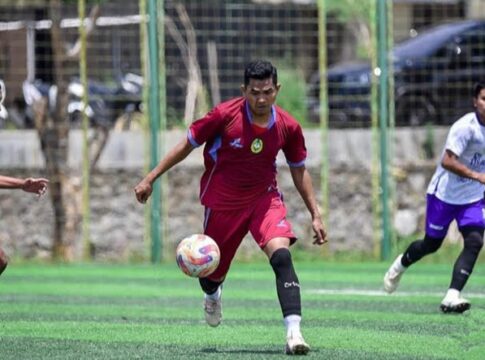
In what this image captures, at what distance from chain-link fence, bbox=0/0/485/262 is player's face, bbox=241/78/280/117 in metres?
11.1

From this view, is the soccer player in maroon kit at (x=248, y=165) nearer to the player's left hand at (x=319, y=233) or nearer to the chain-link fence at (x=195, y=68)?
the player's left hand at (x=319, y=233)

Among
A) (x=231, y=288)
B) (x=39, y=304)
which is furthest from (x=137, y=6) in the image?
(x=39, y=304)

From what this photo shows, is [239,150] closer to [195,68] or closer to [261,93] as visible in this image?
[261,93]

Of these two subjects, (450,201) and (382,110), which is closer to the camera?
(450,201)

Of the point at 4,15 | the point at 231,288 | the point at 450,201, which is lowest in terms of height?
the point at 231,288

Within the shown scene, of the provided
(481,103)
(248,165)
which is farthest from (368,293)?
(248,165)

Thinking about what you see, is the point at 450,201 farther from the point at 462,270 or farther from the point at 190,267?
the point at 190,267

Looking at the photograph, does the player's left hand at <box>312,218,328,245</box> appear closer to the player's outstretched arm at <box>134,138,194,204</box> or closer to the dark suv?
the player's outstretched arm at <box>134,138,194,204</box>

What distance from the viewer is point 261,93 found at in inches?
399

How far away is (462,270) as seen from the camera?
1280cm

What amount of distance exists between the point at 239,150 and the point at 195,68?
1209 centimetres

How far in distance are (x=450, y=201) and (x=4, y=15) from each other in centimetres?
1131

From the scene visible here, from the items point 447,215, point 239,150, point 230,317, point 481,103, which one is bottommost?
point 230,317

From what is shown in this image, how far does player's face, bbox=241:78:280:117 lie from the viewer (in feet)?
33.2
